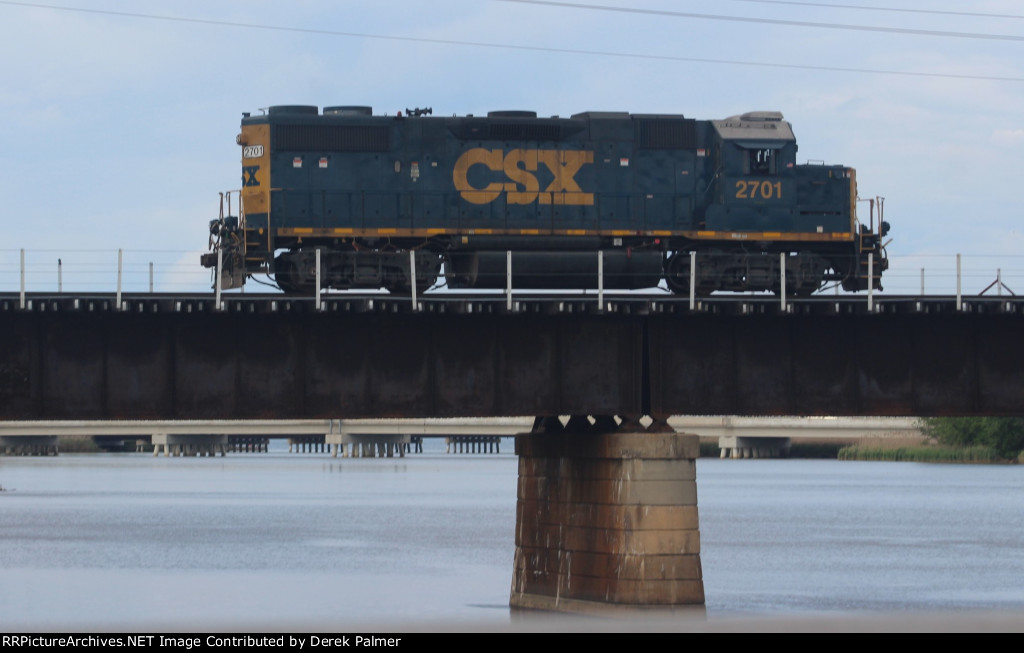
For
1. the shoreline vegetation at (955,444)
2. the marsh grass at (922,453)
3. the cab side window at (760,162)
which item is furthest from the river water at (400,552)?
the marsh grass at (922,453)

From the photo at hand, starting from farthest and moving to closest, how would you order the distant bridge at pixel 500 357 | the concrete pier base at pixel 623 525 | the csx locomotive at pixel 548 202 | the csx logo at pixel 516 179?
the csx logo at pixel 516 179, the csx locomotive at pixel 548 202, the concrete pier base at pixel 623 525, the distant bridge at pixel 500 357

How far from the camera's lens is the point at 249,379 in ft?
105

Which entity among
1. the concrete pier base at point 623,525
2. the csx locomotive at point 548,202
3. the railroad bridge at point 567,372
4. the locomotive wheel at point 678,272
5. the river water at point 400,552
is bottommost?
the river water at point 400,552

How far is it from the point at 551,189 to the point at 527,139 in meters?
1.59

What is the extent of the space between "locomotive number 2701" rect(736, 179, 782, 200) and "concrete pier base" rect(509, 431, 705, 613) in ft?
31.5

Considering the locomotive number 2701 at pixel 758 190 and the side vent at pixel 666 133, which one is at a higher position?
the side vent at pixel 666 133

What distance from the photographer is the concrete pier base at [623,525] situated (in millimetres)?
31469

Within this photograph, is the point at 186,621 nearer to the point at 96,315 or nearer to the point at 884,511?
the point at 96,315

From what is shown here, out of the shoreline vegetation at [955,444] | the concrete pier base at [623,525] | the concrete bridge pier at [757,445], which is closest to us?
the concrete pier base at [623,525]

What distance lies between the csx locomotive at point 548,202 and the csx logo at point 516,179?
4cm

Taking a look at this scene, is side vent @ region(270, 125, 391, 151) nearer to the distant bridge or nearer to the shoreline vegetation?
the distant bridge

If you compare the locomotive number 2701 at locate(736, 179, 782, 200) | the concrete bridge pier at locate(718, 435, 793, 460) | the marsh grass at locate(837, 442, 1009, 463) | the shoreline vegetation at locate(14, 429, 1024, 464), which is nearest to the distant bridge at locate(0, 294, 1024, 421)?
the locomotive number 2701 at locate(736, 179, 782, 200)

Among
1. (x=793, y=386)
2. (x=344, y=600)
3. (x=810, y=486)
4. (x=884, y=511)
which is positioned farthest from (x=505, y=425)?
(x=793, y=386)

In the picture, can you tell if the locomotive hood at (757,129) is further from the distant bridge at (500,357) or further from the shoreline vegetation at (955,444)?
the shoreline vegetation at (955,444)
